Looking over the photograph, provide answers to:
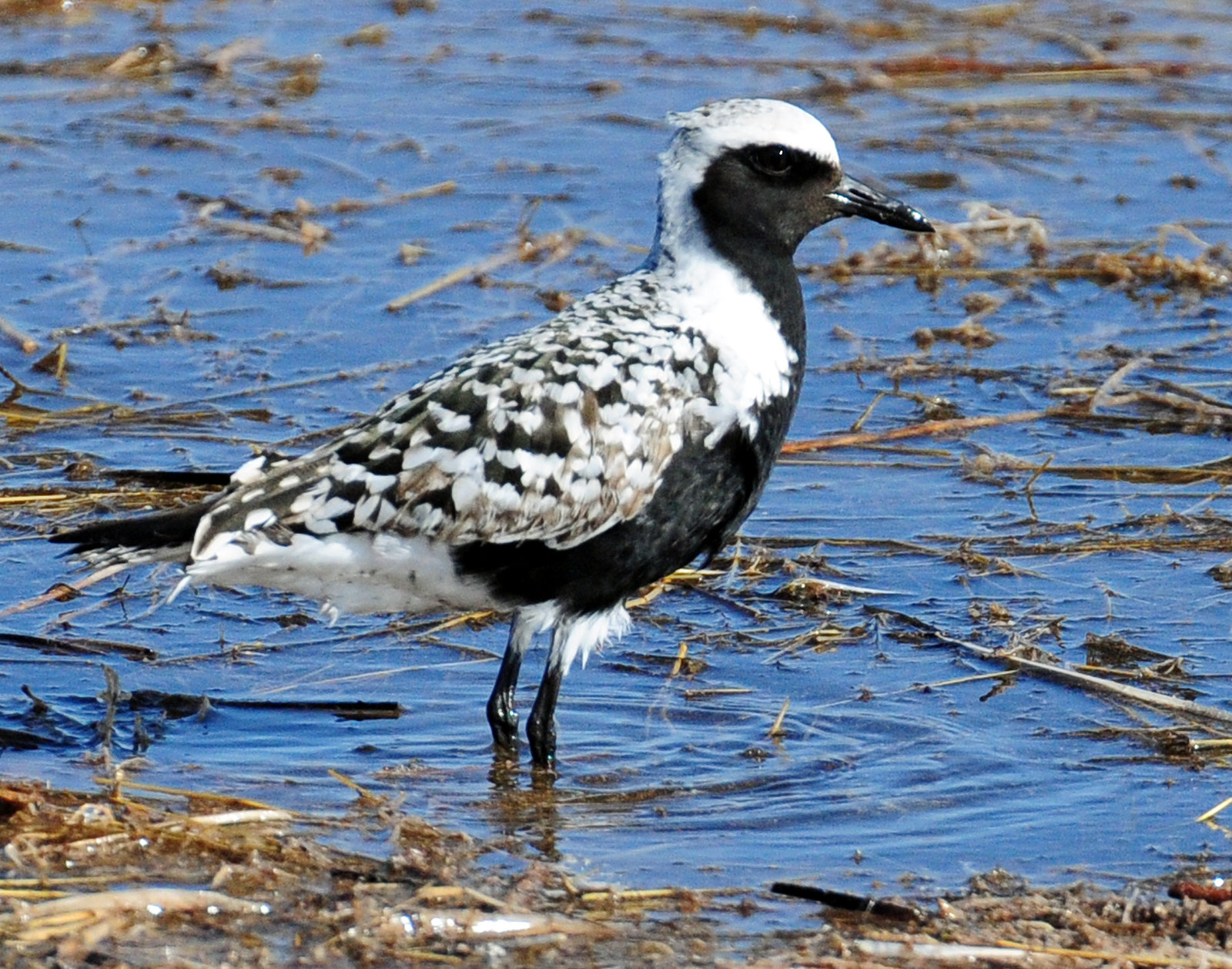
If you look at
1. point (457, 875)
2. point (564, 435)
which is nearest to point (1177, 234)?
point (564, 435)

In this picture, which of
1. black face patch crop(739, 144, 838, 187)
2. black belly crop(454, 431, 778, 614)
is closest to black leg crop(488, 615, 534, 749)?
black belly crop(454, 431, 778, 614)

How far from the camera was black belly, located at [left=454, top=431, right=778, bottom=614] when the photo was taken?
543cm

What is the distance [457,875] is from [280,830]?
460 mm

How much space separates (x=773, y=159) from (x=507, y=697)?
1599 millimetres

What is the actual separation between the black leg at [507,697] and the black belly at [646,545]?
0.18 meters

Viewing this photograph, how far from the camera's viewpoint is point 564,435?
17.7 ft

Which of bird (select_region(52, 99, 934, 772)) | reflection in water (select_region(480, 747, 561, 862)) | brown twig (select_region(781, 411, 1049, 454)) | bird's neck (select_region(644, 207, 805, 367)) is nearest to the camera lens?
reflection in water (select_region(480, 747, 561, 862))

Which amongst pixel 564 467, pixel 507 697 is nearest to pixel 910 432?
pixel 507 697

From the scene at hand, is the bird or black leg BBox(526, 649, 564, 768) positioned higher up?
the bird

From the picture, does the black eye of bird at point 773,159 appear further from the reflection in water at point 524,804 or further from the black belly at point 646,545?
the reflection in water at point 524,804

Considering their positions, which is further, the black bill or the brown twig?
the brown twig

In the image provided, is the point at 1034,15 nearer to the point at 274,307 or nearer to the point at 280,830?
the point at 274,307

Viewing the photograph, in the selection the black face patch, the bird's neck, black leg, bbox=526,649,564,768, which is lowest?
black leg, bbox=526,649,564,768

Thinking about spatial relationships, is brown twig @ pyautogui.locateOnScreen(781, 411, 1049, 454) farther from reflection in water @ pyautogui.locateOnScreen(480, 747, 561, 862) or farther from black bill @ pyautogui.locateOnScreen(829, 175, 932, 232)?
reflection in water @ pyautogui.locateOnScreen(480, 747, 561, 862)
